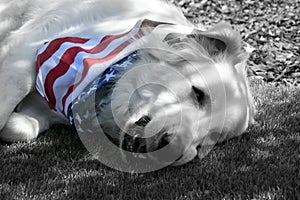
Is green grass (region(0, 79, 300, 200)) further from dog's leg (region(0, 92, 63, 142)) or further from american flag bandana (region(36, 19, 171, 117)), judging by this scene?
american flag bandana (region(36, 19, 171, 117))

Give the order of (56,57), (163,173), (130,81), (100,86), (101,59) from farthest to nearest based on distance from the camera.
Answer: (56,57) < (101,59) < (100,86) < (130,81) < (163,173)

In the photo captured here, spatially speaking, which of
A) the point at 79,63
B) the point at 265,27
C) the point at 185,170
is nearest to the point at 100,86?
the point at 79,63

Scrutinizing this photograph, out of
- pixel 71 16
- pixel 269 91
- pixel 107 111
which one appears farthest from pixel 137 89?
pixel 269 91

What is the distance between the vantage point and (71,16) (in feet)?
14.3

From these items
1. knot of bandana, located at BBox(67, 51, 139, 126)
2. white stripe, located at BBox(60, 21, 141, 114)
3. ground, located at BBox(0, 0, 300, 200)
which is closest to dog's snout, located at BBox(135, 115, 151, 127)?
ground, located at BBox(0, 0, 300, 200)

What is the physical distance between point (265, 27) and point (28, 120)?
4.39m

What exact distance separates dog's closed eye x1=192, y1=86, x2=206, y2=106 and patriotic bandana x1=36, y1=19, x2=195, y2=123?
476 millimetres

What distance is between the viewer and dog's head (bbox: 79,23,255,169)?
3.37 meters

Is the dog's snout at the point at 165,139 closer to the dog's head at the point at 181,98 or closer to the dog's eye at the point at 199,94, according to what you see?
the dog's head at the point at 181,98

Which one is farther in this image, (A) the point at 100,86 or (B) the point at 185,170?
(A) the point at 100,86

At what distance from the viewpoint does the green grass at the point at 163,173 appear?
3.16 meters

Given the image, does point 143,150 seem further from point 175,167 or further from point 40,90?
point 40,90

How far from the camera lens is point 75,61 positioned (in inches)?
154

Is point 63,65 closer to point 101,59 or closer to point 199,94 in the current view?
point 101,59
